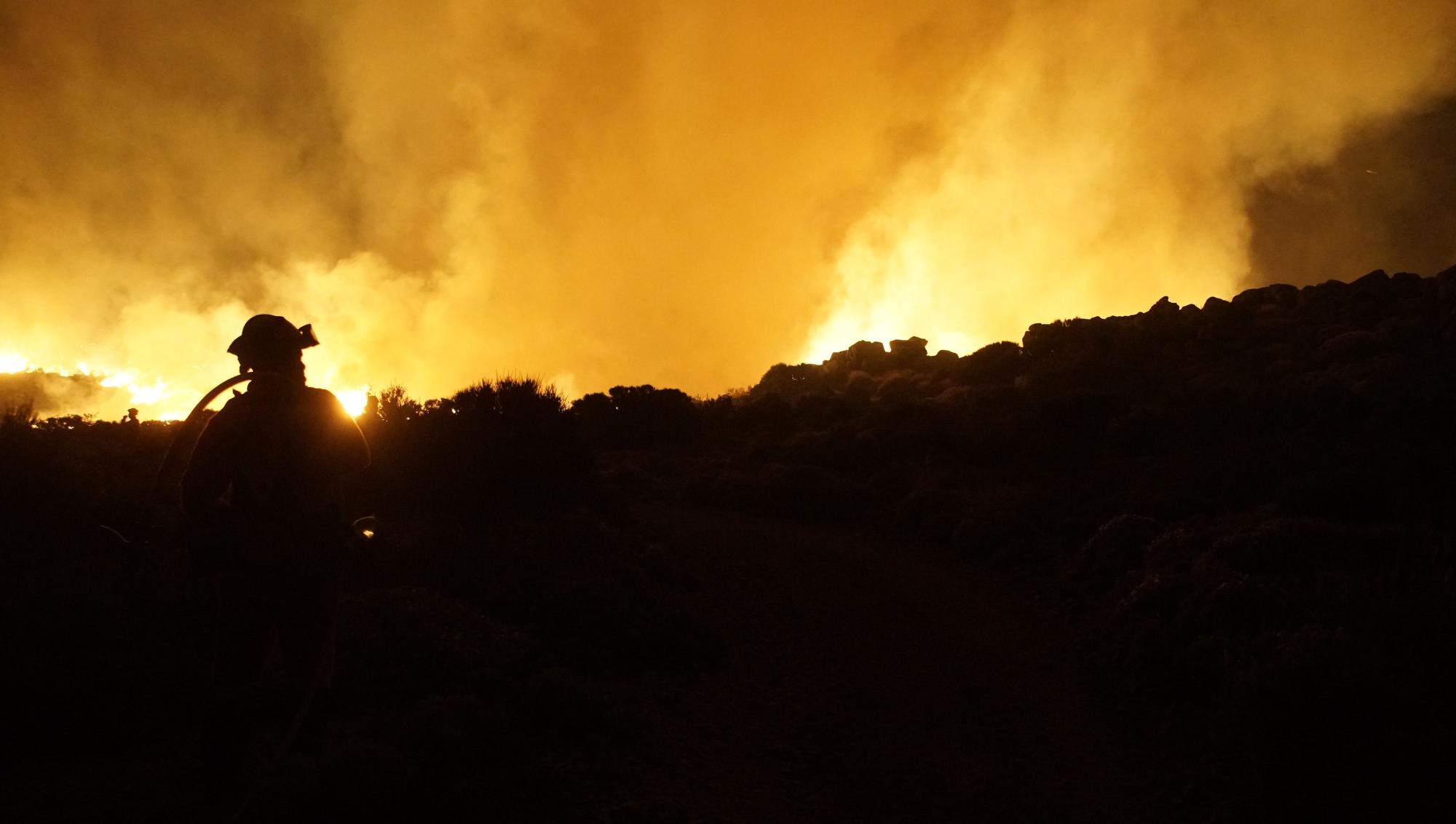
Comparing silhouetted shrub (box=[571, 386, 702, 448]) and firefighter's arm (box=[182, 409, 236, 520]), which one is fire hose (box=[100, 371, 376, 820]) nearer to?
firefighter's arm (box=[182, 409, 236, 520])

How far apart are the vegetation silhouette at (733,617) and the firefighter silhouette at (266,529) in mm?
586

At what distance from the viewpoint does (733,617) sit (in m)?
10.4

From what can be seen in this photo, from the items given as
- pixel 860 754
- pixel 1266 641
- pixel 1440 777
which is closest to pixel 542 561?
pixel 860 754

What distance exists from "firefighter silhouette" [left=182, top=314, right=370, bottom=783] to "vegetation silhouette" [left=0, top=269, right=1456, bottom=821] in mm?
586

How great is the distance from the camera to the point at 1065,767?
6.05 metres

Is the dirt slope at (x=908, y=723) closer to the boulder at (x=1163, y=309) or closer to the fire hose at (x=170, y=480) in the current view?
the fire hose at (x=170, y=480)

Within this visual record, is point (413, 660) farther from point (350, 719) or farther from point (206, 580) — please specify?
point (206, 580)

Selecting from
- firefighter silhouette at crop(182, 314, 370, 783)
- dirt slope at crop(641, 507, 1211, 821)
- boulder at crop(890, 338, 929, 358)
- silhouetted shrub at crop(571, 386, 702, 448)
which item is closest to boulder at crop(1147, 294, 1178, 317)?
boulder at crop(890, 338, 929, 358)

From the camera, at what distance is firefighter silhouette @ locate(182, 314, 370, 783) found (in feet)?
13.6

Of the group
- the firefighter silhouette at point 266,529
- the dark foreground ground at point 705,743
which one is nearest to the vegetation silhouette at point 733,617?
the dark foreground ground at point 705,743

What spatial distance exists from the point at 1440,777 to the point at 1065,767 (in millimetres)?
2232

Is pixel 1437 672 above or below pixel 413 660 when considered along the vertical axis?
below

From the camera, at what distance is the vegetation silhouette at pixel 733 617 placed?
5.12 metres

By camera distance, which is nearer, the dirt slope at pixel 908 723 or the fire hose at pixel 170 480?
the fire hose at pixel 170 480
